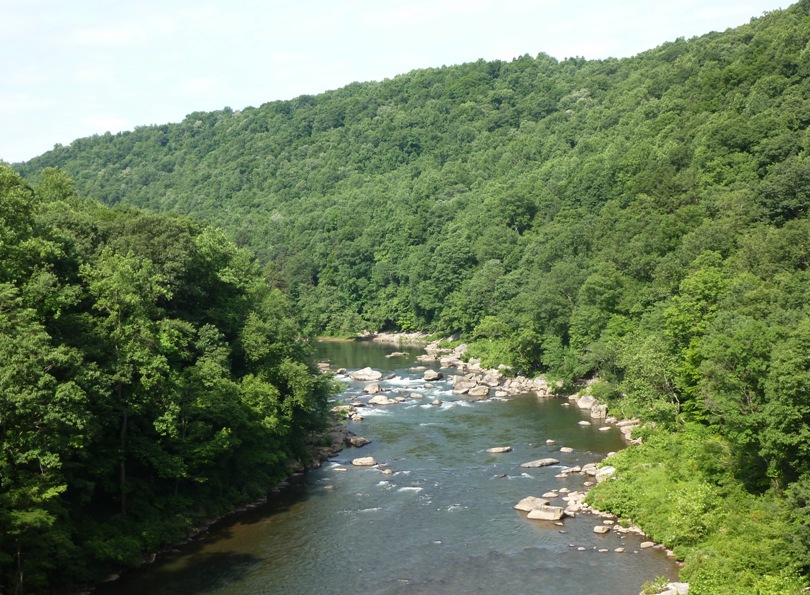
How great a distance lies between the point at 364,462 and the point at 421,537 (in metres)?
13.5

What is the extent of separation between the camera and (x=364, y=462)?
5169cm

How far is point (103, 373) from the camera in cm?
3594

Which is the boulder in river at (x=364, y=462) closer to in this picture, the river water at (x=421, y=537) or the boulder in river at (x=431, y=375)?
the river water at (x=421, y=537)

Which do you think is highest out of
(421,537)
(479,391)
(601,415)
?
(479,391)

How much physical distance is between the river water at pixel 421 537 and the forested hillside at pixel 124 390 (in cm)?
247

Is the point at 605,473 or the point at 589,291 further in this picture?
the point at 589,291

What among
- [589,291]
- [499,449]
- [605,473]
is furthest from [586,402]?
[605,473]

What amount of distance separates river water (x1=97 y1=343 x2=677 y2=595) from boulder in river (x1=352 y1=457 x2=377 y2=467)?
0.67 metres

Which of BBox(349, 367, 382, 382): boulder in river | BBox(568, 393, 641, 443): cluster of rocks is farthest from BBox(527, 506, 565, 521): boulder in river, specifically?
BBox(349, 367, 382, 382): boulder in river

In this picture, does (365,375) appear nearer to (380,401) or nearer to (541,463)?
(380,401)

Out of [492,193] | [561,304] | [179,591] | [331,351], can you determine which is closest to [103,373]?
[179,591]

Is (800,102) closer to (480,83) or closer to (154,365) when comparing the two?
(154,365)

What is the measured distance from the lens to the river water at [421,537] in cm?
3362

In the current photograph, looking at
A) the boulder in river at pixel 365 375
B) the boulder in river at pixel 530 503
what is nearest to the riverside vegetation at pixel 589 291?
the boulder in river at pixel 530 503
